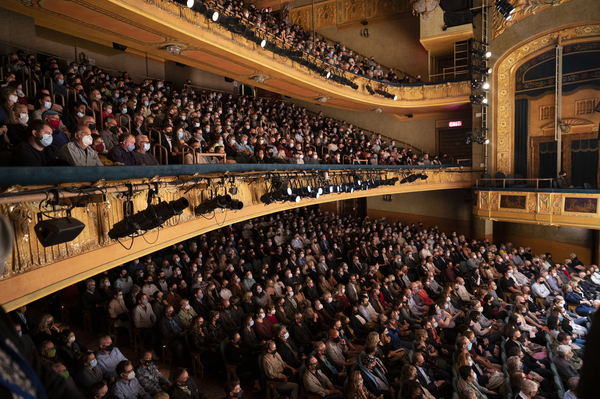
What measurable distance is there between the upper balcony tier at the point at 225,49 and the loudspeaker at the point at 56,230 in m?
4.56

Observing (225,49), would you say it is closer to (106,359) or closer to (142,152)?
(142,152)

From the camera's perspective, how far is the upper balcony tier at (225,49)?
20.4 ft

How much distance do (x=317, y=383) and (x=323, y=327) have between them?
1.66 m

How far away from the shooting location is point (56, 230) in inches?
92.0

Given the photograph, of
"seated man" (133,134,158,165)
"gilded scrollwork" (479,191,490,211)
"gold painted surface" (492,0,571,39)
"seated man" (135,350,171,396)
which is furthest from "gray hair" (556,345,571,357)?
"gold painted surface" (492,0,571,39)

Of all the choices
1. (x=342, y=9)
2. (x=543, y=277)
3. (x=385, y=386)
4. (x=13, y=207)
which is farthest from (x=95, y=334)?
(x=342, y=9)

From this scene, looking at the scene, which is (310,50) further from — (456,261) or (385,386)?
(385,386)

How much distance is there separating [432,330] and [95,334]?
4.98 meters

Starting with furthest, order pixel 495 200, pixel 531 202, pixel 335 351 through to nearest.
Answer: pixel 495 200 < pixel 531 202 < pixel 335 351

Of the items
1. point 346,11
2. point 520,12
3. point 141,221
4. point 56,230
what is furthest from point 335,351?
point 346,11

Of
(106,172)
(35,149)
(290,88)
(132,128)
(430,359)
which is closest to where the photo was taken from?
(35,149)

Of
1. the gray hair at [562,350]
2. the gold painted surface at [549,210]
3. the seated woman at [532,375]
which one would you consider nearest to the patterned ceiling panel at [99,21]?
the seated woman at [532,375]

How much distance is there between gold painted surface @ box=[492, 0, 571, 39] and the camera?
36.0ft

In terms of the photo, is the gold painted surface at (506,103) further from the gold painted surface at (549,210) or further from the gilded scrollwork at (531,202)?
the gilded scrollwork at (531,202)
